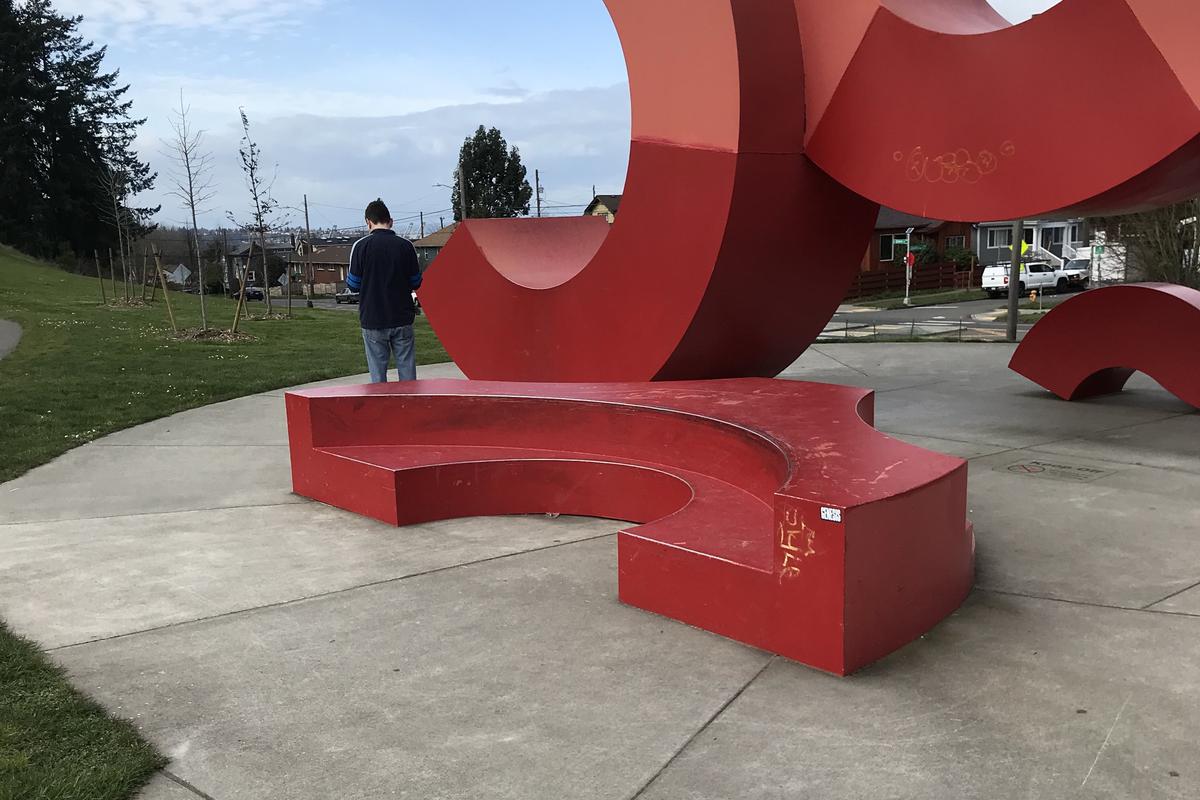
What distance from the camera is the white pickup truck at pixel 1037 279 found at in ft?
134

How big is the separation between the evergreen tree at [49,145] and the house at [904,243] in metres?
37.2

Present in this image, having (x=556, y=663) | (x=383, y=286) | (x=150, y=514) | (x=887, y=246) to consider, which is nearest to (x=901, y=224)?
(x=887, y=246)

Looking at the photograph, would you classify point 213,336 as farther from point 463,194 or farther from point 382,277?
point 463,194

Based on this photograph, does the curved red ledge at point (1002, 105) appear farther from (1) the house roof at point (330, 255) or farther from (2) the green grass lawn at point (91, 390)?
(1) the house roof at point (330, 255)

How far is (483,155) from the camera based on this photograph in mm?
74438

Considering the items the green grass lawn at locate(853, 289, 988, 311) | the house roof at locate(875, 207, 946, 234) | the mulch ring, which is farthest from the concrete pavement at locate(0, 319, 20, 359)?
the house roof at locate(875, 207, 946, 234)

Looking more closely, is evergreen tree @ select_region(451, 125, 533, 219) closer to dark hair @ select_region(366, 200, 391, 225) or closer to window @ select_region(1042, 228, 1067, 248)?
window @ select_region(1042, 228, 1067, 248)

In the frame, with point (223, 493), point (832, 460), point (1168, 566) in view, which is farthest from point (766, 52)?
point (223, 493)

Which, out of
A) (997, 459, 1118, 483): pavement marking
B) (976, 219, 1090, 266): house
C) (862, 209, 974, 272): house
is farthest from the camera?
(976, 219, 1090, 266): house

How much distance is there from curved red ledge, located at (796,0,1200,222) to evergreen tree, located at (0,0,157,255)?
157 feet

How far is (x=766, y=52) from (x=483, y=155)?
69.7 m

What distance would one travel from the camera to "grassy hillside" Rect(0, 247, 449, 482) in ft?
31.2

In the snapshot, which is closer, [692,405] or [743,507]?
[743,507]

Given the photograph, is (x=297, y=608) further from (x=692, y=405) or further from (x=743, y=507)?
(x=692, y=405)
